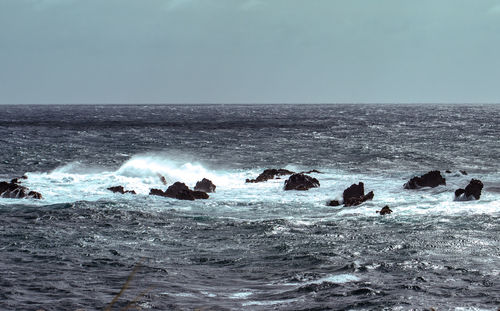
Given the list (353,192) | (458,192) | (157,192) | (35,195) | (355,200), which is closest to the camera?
(355,200)

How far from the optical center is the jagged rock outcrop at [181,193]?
29.0m

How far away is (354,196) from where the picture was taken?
28.4m

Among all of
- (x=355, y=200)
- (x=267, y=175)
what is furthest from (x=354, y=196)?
(x=267, y=175)

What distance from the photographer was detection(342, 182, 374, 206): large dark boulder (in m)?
27.1

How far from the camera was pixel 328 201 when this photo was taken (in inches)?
1100

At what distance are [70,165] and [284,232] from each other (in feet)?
96.8

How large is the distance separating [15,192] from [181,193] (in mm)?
8036

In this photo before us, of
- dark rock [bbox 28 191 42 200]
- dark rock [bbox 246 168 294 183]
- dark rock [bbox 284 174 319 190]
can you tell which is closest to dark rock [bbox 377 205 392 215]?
dark rock [bbox 284 174 319 190]

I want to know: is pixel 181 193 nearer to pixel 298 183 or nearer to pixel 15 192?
pixel 298 183

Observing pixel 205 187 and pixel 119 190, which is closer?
pixel 119 190

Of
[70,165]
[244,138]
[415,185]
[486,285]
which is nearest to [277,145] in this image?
[244,138]

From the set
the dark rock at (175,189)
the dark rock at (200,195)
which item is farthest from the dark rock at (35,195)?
the dark rock at (200,195)

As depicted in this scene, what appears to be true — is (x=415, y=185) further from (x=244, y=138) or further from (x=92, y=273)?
(x=244, y=138)

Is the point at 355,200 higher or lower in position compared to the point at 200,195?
Answer: higher
